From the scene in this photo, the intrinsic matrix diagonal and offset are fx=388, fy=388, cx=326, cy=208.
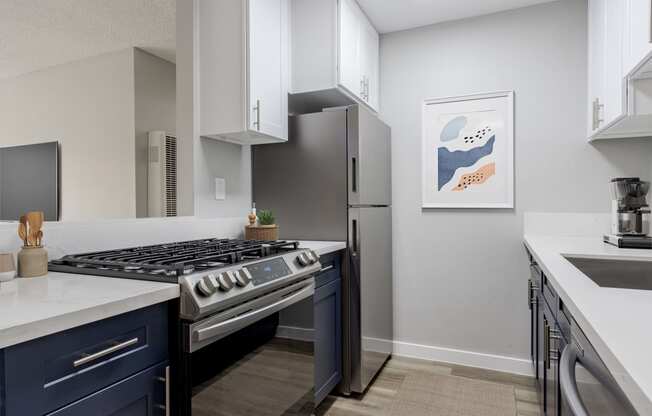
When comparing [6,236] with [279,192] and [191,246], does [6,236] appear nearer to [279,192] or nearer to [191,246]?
[191,246]

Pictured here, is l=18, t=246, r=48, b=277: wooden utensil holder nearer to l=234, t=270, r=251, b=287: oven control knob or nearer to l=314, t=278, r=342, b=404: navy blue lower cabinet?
l=234, t=270, r=251, b=287: oven control knob

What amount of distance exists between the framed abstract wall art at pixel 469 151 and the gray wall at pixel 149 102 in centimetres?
186

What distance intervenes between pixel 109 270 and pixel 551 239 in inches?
91.0

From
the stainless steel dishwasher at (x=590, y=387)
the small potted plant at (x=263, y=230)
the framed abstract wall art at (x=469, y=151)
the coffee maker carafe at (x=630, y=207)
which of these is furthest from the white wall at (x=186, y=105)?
the coffee maker carafe at (x=630, y=207)

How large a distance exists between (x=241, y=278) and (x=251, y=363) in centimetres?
33

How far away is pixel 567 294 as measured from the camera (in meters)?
1.03

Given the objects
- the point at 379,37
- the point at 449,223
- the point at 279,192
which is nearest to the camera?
the point at 279,192

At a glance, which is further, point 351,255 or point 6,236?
point 351,255

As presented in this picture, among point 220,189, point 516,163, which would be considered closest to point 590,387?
point 220,189

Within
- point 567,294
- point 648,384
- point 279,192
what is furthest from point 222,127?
point 648,384

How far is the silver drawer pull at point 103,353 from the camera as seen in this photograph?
0.86m

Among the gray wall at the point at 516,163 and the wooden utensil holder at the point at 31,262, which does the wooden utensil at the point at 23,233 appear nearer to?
the wooden utensil holder at the point at 31,262

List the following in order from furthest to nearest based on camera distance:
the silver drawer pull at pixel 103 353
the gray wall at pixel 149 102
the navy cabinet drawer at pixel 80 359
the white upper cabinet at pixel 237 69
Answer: the gray wall at pixel 149 102 → the white upper cabinet at pixel 237 69 → the silver drawer pull at pixel 103 353 → the navy cabinet drawer at pixel 80 359

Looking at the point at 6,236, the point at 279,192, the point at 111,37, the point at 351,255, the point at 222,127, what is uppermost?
the point at 111,37
